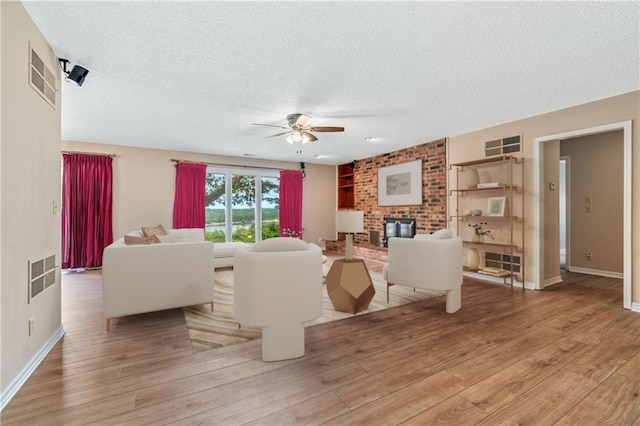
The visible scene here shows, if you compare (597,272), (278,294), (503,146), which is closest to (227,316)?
(278,294)

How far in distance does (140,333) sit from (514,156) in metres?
5.12

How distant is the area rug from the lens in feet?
7.80

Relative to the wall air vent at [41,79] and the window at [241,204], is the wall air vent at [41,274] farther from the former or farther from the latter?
the window at [241,204]

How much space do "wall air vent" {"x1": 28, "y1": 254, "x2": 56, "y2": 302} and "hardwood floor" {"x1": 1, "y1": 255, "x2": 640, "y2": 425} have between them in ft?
1.73

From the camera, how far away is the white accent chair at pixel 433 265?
292cm

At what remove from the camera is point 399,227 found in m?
6.16

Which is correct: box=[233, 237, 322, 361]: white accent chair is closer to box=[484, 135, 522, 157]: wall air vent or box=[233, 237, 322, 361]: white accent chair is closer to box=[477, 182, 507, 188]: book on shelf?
box=[477, 182, 507, 188]: book on shelf

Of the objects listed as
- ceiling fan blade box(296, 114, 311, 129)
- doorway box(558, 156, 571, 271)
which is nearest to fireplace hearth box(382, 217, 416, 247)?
doorway box(558, 156, 571, 271)

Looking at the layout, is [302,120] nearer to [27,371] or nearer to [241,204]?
[27,371]

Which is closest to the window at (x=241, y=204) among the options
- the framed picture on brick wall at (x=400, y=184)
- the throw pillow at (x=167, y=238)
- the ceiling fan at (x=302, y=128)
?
the throw pillow at (x=167, y=238)

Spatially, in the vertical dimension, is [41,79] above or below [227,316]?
above

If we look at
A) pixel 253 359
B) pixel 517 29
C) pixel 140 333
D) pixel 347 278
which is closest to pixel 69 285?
pixel 140 333

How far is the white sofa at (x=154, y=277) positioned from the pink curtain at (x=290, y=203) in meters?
4.18

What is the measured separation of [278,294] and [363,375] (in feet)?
2.54
